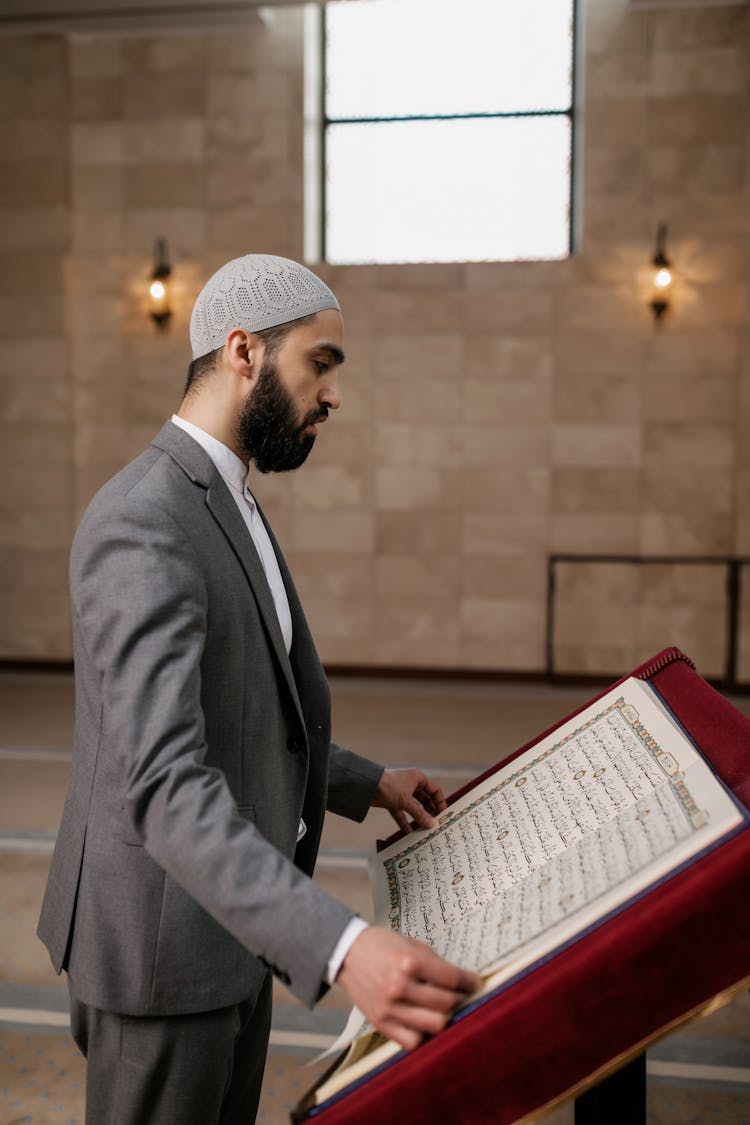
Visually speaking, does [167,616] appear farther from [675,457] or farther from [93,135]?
[93,135]

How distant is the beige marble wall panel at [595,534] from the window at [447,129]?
93.4 inches

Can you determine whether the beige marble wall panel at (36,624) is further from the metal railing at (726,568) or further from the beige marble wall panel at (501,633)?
the metal railing at (726,568)

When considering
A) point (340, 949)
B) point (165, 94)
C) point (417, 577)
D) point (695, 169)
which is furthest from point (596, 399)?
point (340, 949)

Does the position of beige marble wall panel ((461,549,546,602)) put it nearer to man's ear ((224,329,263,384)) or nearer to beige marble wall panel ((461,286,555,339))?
beige marble wall panel ((461,286,555,339))

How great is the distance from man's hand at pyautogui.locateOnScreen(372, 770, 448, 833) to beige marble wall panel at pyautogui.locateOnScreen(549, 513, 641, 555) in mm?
6952

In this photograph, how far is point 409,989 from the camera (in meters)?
1.06

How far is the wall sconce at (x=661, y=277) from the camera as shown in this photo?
8047mm

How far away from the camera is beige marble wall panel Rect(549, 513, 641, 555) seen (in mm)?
8477

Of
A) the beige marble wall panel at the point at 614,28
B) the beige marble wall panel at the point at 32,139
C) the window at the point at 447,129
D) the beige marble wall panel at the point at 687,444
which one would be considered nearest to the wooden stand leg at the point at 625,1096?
the beige marble wall panel at the point at 687,444

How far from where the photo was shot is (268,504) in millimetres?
8898

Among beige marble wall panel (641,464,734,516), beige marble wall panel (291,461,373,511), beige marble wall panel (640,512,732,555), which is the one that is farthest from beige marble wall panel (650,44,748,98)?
beige marble wall panel (291,461,373,511)

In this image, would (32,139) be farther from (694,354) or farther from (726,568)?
(726,568)

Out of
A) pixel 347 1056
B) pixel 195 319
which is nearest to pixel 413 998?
pixel 347 1056

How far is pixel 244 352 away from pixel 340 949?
90 cm
